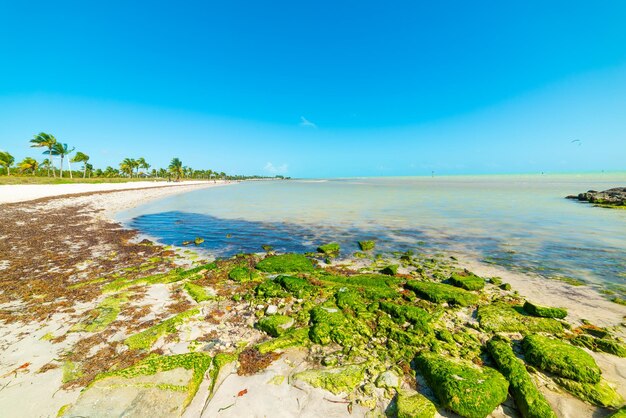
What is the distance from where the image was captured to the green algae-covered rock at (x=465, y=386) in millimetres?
3963

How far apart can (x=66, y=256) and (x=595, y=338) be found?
1972 centimetres

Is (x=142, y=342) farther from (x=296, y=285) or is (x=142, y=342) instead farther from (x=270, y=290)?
(x=296, y=285)

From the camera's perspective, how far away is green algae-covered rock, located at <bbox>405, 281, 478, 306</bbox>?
779 centimetres

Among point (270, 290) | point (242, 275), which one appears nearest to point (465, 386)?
point (270, 290)

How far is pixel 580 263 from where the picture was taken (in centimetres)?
1154

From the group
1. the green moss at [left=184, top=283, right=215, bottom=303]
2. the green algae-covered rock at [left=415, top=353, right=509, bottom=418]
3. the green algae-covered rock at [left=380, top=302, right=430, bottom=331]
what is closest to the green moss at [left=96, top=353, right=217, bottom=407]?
the green moss at [left=184, top=283, right=215, bottom=303]

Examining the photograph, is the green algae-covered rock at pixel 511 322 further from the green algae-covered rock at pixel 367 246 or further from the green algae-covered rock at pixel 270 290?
the green algae-covered rock at pixel 367 246

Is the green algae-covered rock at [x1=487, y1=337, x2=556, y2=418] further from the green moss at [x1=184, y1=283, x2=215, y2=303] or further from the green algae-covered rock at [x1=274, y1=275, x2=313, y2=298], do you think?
the green moss at [x1=184, y1=283, x2=215, y2=303]

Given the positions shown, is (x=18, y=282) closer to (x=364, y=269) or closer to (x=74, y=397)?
(x=74, y=397)

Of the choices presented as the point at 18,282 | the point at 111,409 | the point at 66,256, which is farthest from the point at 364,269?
the point at 66,256

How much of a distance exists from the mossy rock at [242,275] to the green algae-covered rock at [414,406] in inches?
265

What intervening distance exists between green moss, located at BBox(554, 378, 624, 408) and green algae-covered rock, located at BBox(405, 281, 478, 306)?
3.16m

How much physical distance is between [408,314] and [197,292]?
6747mm

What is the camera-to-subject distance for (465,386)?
418 cm
